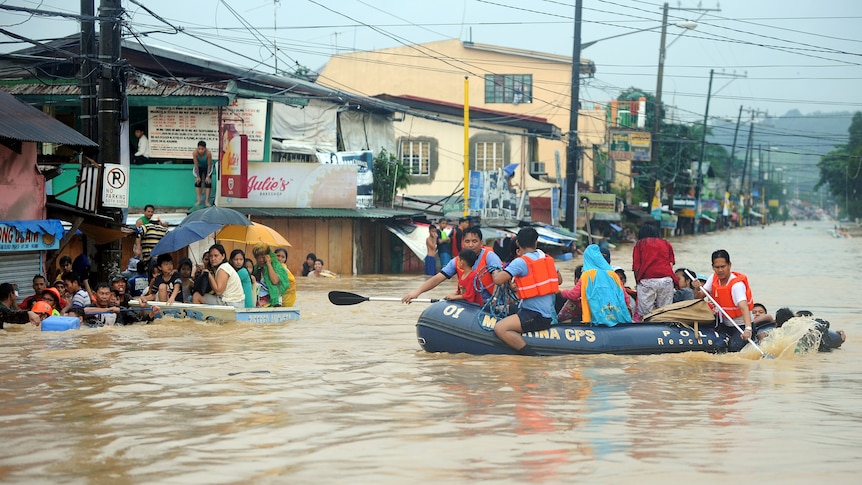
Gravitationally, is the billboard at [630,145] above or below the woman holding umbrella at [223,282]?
above

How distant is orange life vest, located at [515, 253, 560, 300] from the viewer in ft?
40.1

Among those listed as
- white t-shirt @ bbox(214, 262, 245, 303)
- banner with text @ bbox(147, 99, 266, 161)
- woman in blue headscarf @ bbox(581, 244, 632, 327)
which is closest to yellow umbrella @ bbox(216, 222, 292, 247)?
white t-shirt @ bbox(214, 262, 245, 303)

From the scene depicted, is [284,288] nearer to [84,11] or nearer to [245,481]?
[84,11]

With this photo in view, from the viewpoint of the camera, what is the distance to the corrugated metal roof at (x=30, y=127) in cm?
1612

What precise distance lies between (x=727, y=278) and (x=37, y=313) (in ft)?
32.0

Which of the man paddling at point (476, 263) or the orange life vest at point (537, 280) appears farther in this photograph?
the man paddling at point (476, 263)

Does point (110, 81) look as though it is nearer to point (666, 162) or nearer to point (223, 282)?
point (223, 282)

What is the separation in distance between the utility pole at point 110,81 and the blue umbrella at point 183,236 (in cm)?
150

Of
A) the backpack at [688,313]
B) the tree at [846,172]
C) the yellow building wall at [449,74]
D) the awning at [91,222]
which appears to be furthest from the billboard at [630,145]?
the backpack at [688,313]

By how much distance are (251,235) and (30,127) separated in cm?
398

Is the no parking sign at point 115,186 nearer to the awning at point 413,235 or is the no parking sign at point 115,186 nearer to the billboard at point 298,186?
the billboard at point 298,186

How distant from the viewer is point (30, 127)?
16859mm

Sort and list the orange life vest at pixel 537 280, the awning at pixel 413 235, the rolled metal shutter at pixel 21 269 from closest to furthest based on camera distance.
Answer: the orange life vest at pixel 537 280 < the rolled metal shutter at pixel 21 269 < the awning at pixel 413 235

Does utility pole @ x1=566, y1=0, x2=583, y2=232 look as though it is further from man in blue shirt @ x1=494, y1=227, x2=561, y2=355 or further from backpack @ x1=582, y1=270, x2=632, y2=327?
man in blue shirt @ x1=494, y1=227, x2=561, y2=355
